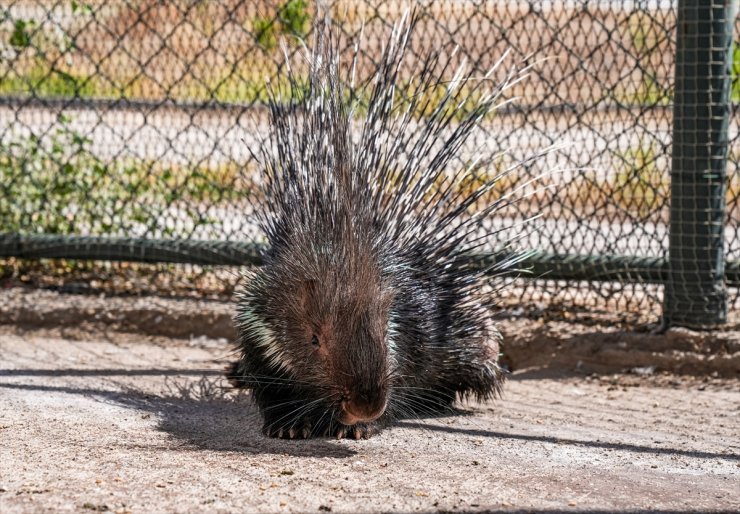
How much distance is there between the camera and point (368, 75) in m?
4.48

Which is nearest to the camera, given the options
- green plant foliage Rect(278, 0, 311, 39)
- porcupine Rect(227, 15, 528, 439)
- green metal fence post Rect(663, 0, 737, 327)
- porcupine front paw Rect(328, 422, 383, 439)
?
porcupine Rect(227, 15, 528, 439)

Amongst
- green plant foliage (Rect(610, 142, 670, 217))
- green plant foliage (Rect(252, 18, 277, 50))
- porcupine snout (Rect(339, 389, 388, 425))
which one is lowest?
porcupine snout (Rect(339, 389, 388, 425))

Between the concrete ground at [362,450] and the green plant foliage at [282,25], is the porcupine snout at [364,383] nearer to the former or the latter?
the concrete ground at [362,450]

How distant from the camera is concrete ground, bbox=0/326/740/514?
2.20 metres

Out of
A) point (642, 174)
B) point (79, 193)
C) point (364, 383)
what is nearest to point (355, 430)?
point (364, 383)

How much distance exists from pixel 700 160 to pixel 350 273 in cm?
169

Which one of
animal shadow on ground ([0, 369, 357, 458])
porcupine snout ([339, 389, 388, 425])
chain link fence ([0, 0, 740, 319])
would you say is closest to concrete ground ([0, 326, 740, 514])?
animal shadow on ground ([0, 369, 357, 458])

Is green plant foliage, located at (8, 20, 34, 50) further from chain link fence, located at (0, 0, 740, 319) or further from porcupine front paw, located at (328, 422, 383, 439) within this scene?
porcupine front paw, located at (328, 422, 383, 439)

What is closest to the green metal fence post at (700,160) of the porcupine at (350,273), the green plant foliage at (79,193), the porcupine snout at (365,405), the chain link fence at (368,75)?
the chain link fence at (368,75)

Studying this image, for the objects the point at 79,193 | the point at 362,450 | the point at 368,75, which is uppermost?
the point at 368,75

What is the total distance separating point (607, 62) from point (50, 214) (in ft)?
8.55

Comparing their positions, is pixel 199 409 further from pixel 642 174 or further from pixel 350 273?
pixel 642 174

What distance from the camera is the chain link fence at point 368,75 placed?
3.90m

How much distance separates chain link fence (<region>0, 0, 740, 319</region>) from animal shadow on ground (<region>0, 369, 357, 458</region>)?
617 mm
